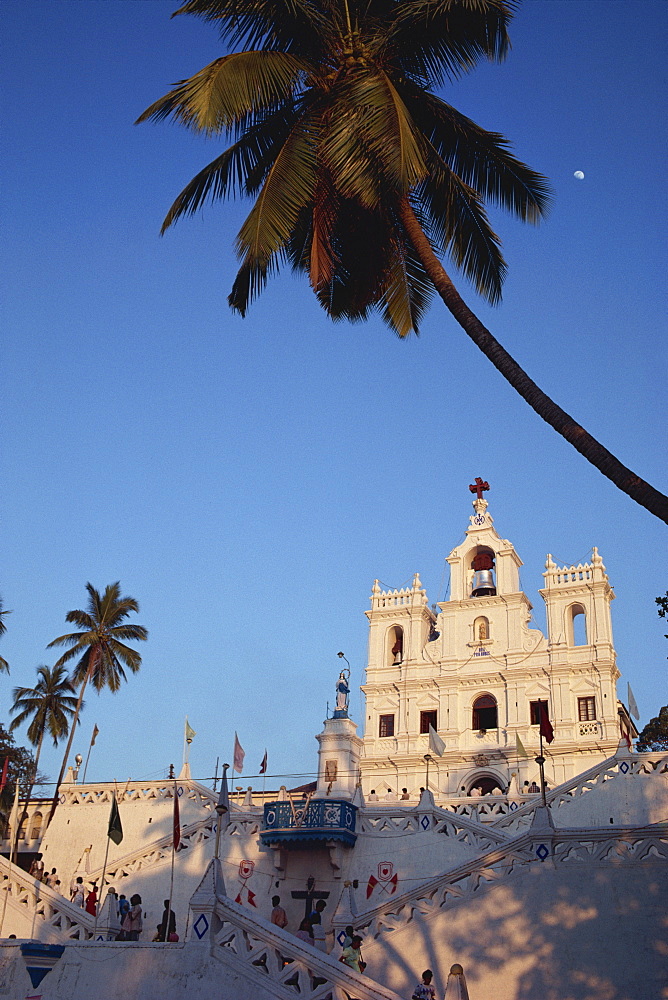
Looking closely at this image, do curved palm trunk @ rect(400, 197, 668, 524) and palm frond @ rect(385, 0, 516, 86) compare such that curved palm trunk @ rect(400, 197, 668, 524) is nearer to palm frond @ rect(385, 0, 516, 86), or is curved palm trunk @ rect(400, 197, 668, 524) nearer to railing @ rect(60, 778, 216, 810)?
palm frond @ rect(385, 0, 516, 86)

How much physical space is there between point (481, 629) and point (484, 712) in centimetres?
391

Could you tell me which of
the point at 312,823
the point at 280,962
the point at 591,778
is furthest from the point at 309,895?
the point at 280,962

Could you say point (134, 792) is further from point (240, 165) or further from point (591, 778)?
point (240, 165)

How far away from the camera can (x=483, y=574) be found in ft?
152

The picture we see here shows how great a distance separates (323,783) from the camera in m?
36.5

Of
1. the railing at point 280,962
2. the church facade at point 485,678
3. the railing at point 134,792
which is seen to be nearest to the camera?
the railing at point 280,962

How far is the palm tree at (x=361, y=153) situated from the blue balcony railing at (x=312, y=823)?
14.4 metres

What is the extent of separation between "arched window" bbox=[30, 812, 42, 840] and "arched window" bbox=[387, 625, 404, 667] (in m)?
17.7

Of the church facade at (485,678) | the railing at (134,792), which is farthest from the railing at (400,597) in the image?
the railing at (134,792)

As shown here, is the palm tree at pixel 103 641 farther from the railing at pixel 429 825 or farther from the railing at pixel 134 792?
the railing at pixel 429 825

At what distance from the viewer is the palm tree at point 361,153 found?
50.0 ft

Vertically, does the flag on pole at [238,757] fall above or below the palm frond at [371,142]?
below

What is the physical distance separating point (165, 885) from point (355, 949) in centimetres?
1195

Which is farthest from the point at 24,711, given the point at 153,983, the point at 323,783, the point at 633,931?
the point at 633,931
